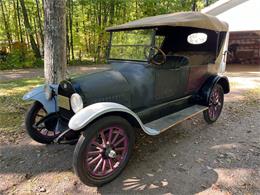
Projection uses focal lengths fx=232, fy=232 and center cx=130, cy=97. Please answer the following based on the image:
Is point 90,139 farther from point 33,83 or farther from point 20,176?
point 33,83

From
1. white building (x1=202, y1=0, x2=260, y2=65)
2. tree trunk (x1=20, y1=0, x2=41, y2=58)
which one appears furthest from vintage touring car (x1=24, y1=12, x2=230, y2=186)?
tree trunk (x1=20, y1=0, x2=41, y2=58)

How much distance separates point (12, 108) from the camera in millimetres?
5074

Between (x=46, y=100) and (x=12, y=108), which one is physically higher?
(x=46, y=100)

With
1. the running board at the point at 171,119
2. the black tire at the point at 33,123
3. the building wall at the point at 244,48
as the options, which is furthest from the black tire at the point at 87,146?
the building wall at the point at 244,48

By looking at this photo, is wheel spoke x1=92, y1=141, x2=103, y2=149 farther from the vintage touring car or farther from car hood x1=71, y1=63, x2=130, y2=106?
car hood x1=71, y1=63, x2=130, y2=106

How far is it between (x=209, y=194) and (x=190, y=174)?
14.7 inches

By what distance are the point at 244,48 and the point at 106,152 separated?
15.0 meters

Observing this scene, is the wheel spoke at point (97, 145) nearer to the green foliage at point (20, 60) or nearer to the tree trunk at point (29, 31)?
the green foliage at point (20, 60)

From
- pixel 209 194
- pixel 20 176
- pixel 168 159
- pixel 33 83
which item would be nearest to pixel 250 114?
pixel 168 159

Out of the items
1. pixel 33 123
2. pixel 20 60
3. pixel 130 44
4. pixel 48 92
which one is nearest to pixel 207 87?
pixel 130 44

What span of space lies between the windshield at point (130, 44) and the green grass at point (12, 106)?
2162mm

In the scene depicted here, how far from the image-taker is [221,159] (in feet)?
10.2

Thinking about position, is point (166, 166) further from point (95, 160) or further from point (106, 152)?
point (95, 160)

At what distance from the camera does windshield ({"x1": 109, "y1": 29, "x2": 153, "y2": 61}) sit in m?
3.29
